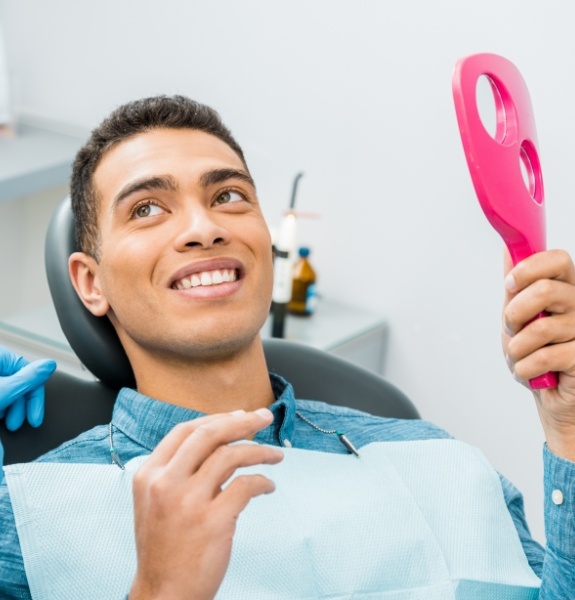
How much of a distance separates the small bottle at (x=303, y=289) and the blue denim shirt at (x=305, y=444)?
3.15 ft

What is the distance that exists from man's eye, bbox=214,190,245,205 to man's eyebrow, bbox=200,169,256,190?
0.02m

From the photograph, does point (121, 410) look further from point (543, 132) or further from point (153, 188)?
point (543, 132)

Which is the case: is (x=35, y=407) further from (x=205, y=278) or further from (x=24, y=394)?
(x=205, y=278)

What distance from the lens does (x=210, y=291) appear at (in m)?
1.50

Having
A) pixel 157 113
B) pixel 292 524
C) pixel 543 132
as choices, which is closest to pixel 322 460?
pixel 292 524

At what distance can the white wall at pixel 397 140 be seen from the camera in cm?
233

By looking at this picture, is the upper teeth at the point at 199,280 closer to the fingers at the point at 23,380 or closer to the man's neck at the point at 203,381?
the man's neck at the point at 203,381

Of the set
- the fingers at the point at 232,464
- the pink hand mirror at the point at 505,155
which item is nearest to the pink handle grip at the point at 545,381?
the pink hand mirror at the point at 505,155

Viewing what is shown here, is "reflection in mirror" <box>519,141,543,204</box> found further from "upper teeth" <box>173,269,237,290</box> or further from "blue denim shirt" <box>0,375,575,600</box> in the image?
"upper teeth" <box>173,269,237,290</box>

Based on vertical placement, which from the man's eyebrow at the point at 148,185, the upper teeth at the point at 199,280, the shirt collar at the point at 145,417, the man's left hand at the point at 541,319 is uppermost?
the man's eyebrow at the point at 148,185

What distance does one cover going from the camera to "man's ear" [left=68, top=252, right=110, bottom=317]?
5.19 feet

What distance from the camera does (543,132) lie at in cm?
A: 231

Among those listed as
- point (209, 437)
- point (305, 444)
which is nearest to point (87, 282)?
point (305, 444)

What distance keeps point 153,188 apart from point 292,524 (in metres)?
0.51
